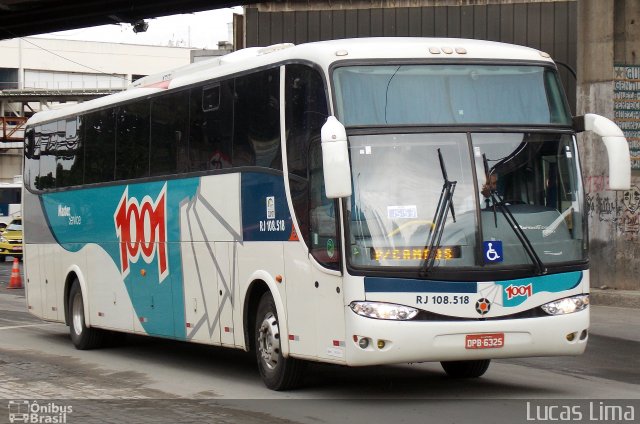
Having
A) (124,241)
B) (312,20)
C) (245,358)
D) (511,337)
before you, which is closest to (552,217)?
(511,337)

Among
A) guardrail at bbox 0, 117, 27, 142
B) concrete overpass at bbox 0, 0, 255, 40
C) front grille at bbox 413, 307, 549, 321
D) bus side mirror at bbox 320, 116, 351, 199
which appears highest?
concrete overpass at bbox 0, 0, 255, 40

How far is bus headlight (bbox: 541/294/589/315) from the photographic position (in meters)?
11.0

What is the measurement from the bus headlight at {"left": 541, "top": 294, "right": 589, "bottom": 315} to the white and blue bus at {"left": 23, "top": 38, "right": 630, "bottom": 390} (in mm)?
20

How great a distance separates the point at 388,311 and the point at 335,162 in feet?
4.52

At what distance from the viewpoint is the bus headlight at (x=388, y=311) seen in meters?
10.6

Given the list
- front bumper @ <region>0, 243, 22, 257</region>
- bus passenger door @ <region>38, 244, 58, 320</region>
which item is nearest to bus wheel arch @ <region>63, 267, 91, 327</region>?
bus passenger door @ <region>38, 244, 58, 320</region>

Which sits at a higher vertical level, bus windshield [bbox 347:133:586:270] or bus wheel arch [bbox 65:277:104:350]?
bus windshield [bbox 347:133:586:270]

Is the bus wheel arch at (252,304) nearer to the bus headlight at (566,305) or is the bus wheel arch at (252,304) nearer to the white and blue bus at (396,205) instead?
the white and blue bus at (396,205)

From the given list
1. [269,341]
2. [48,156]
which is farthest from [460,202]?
[48,156]

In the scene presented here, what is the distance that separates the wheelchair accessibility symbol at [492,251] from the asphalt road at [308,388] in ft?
4.16

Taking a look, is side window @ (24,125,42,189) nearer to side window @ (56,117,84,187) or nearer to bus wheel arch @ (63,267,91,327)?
side window @ (56,117,84,187)

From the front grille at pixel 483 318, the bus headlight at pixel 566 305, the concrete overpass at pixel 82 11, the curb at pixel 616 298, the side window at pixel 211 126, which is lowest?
the curb at pixel 616 298

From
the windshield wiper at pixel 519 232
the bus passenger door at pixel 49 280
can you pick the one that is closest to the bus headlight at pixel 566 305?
the windshield wiper at pixel 519 232

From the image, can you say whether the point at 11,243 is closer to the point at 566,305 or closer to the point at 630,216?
the point at 630,216
